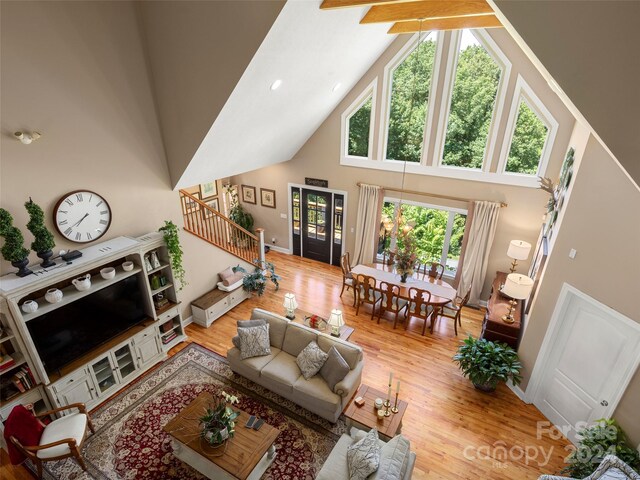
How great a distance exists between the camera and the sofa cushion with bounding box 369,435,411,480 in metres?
3.13

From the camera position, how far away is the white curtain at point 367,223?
797 cm

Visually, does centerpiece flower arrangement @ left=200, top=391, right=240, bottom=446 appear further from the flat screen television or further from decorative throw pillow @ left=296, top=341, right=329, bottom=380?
the flat screen television

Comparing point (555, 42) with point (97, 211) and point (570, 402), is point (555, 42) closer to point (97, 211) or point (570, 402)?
point (570, 402)

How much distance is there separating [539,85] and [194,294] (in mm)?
7528

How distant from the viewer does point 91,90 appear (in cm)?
434

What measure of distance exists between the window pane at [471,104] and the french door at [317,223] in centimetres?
295

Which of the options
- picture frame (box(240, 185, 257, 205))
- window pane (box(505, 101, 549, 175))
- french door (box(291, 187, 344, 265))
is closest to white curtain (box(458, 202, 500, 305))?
window pane (box(505, 101, 549, 175))

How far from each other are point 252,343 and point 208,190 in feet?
20.5

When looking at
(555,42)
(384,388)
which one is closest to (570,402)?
(384,388)

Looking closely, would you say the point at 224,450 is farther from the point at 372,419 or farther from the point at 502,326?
the point at 502,326

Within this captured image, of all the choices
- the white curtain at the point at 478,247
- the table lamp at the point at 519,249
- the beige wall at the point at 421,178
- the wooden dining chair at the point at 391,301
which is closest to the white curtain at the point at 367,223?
the beige wall at the point at 421,178

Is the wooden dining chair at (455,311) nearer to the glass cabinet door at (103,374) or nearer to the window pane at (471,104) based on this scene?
the window pane at (471,104)

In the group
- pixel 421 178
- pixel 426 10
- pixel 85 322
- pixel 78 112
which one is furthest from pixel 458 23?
pixel 85 322

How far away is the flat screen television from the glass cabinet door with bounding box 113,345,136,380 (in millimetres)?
284
